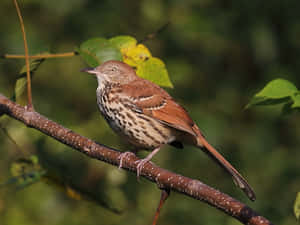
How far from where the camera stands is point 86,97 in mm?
6496

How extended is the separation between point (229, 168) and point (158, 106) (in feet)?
2.58

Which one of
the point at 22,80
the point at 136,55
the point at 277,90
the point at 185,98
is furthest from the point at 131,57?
the point at 185,98

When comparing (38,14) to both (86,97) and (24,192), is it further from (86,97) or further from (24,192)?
(24,192)

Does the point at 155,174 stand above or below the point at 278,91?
below

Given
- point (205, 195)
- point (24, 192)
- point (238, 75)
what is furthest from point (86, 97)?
point (205, 195)

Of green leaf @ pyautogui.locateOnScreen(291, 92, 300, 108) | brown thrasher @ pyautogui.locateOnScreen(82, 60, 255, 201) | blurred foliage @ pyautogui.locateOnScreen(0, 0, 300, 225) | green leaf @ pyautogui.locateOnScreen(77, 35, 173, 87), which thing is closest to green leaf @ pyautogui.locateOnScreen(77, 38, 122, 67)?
green leaf @ pyautogui.locateOnScreen(77, 35, 173, 87)

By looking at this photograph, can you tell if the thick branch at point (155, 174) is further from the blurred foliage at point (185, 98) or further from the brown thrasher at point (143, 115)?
the blurred foliage at point (185, 98)

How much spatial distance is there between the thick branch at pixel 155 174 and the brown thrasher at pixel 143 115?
66 cm

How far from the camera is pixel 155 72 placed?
111 inches

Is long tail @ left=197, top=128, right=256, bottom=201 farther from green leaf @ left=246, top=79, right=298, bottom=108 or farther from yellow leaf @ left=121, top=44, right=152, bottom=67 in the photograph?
yellow leaf @ left=121, top=44, right=152, bottom=67

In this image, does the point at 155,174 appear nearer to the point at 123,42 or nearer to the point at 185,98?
the point at 123,42

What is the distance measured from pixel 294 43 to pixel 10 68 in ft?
11.2

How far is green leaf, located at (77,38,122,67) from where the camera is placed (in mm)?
2768

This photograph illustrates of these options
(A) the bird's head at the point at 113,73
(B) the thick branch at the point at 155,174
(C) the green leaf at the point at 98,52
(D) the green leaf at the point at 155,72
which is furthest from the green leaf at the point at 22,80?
(A) the bird's head at the point at 113,73
